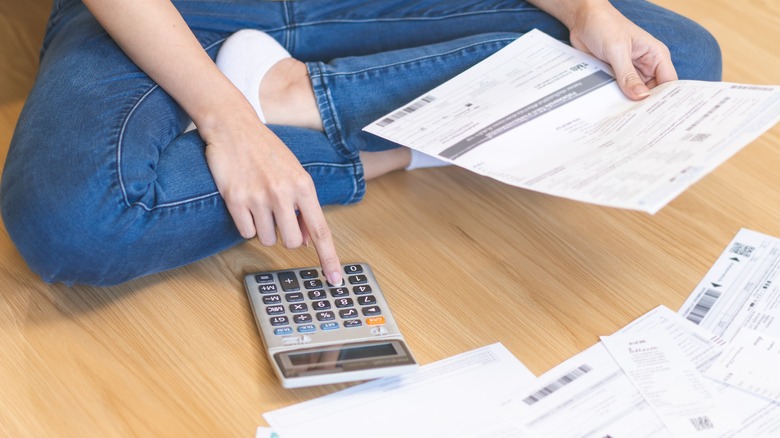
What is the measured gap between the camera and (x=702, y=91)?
94 centimetres

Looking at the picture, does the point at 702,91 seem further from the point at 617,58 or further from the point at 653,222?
the point at 653,222

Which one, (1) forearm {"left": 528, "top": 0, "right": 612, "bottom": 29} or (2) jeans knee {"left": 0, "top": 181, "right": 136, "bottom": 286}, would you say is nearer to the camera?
(2) jeans knee {"left": 0, "top": 181, "right": 136, "bottom": 286}

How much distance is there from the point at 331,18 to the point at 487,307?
1.51 feet

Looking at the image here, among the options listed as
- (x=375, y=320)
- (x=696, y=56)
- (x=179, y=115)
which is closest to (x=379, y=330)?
(x=375, y=320)

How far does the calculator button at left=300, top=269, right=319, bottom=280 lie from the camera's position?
3.13 feet

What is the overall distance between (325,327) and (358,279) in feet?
0.31

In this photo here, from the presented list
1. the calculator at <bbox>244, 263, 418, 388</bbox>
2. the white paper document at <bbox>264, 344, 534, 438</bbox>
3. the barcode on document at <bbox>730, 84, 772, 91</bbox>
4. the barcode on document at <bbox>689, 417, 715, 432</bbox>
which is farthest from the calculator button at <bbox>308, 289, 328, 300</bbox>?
the barcode on document at <bbox>730, 84, 772, 91</bbox>

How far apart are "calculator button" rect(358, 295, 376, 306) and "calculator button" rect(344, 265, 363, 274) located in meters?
0.05

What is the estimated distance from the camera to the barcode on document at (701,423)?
83cm

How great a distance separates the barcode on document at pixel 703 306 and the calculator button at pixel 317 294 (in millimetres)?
412

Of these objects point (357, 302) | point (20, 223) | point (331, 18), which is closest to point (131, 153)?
point (20, 223)

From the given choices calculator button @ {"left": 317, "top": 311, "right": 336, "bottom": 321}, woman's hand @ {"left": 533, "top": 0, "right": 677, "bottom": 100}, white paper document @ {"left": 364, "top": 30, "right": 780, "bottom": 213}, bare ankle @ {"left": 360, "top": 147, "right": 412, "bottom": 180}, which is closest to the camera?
white paper document @ {"left": 364, "top": 30, "right": 780, "bottom": 213}

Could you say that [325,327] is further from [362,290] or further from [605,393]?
[605,393]

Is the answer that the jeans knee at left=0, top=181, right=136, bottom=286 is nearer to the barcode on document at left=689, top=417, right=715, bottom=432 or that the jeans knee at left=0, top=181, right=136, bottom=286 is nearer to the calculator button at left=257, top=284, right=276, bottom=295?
the calculator button at left=257, top=284, right=276, bottom=295
